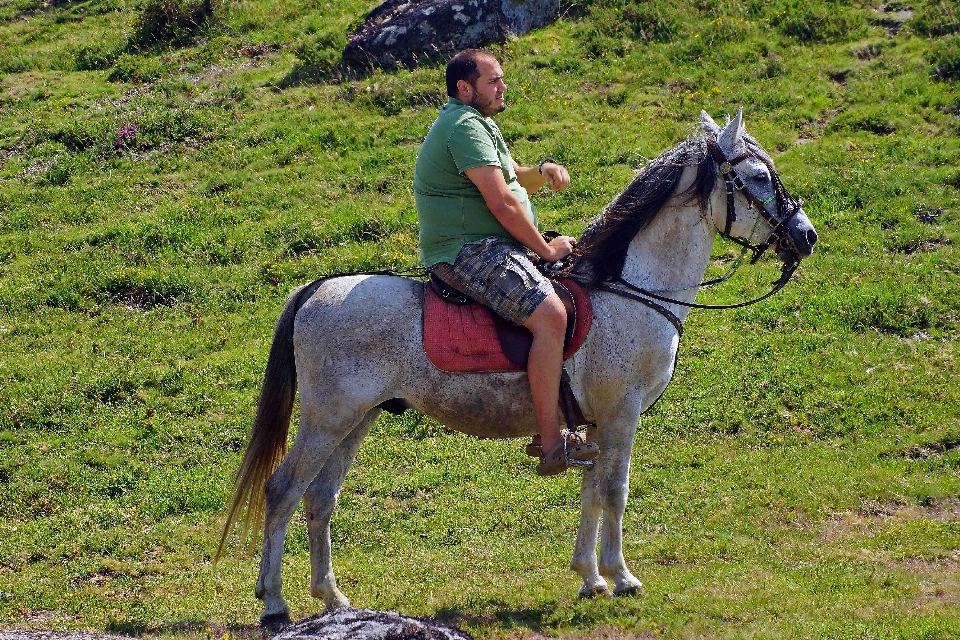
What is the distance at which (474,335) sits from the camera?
753 centimetres

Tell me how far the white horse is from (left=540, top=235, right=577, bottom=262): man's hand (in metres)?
0.26

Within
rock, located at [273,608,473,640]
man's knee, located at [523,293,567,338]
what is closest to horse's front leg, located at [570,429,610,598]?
man's knee, located at [523,293,567,338]

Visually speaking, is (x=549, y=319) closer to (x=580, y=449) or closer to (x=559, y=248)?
(x=559, y=248)

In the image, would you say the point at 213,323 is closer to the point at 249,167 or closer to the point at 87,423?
the point at 87,423

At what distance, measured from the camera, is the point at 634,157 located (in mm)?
17344

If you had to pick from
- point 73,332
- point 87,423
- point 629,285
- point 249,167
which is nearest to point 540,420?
point 629,285

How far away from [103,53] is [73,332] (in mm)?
10112

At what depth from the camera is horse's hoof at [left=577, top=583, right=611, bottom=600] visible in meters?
8.20

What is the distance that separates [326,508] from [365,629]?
2.18 metres

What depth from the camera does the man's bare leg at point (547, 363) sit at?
734cm

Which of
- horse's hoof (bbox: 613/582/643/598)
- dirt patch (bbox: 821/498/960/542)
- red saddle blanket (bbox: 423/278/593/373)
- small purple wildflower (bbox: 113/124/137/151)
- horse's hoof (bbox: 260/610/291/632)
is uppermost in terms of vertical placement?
small purple wildflower (bbox: 113/124/137/151)

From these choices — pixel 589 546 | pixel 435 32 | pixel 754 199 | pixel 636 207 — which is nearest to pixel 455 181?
pixel 636 207

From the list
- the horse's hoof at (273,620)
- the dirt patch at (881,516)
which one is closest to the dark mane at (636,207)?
the horse's hoof at (273,620)

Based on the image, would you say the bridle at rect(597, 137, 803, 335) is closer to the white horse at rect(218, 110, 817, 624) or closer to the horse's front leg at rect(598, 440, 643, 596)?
the white horse at rect(218, 110, 817, 624)
